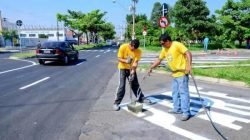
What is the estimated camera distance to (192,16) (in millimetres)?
41344

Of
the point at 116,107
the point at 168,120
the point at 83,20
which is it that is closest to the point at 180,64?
the point at 168,120

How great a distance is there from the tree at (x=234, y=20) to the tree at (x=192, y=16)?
7.90 feet

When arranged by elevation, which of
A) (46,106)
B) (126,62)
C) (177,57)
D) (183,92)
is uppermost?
(177,57)

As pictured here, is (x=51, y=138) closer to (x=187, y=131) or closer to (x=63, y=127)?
(x=63, y=127)

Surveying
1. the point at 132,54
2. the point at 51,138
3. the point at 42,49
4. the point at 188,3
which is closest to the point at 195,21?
the point at 188,3

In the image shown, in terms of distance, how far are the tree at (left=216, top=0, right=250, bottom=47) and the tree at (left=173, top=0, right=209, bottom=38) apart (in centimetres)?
241

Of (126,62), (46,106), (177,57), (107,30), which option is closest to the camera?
(177,57)

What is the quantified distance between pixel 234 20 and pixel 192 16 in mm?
5597

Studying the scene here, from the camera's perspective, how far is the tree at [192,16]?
40906 millimetres

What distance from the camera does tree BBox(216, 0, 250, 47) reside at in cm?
3931

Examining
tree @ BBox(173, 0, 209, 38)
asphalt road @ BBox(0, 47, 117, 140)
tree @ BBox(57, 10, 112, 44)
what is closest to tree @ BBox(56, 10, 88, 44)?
tree @ BBox(57, 10, 112, 44)

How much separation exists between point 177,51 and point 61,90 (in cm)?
496

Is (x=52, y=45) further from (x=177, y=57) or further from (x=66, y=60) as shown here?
(x=177, y=57)

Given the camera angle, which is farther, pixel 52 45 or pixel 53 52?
pixel 52 45
